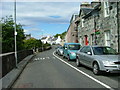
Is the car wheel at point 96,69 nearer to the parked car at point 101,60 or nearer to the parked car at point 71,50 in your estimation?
the parked car at point 101,60

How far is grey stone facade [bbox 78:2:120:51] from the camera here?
704 inches

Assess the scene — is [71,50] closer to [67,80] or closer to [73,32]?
[67,80]

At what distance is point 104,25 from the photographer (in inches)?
810

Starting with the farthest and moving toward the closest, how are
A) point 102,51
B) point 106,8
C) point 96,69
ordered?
1. point 106,8
2. point 102,51
3. point 96,69

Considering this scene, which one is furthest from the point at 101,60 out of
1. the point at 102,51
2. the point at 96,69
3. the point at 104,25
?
the point at 104,25

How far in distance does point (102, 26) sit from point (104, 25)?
0.60 metres

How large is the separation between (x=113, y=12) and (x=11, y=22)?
31.7ft

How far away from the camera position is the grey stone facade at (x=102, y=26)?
1788 cm

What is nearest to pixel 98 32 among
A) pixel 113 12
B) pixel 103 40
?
pixel 103 40

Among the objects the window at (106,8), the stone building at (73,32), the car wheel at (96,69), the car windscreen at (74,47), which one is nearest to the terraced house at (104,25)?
the window at (106,8)

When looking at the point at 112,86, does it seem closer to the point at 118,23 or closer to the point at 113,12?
the point at 118,23

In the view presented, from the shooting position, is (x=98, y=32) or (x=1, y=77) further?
(x=98, y=32)

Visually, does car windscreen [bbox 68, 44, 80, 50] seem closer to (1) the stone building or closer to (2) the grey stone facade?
(2) the grey stone facade

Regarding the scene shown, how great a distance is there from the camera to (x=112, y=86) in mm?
7145
